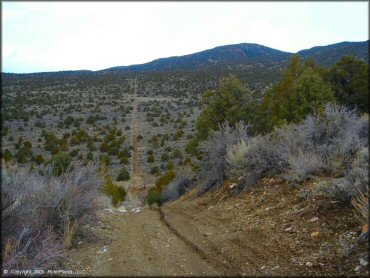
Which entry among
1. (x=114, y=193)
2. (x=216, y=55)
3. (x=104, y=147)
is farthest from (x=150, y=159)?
(x=216, y=55)

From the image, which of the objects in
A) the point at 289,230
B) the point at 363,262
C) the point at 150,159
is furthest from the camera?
the point at 150,159

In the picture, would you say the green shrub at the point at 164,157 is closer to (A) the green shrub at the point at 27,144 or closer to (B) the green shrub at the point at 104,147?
(B) the green shrub at the point at 104,147

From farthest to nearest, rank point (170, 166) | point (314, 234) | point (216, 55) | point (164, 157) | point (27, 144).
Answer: point (216, 55)
point (164, 157)
point (170, 166)
point (27, 144)
point (314, 234)

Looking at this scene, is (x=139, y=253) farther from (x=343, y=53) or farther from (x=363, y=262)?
(x=343, y=53)

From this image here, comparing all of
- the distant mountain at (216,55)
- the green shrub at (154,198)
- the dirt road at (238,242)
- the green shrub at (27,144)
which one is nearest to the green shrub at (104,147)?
the green shrub at (27,144)

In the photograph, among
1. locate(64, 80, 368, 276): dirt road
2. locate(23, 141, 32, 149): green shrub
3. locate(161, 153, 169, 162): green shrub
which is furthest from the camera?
locate(161, 153, 169, 162): green shrub

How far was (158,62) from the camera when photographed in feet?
460

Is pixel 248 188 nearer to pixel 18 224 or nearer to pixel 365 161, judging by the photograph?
pixel 365 161

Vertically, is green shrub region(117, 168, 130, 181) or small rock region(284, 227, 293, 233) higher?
small rock region(284, 227, 293, 233)

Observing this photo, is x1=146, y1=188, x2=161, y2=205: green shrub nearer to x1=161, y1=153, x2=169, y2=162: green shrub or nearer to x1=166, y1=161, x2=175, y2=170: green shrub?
x1=166, y1=161, x2=175, y2=170: green shrub

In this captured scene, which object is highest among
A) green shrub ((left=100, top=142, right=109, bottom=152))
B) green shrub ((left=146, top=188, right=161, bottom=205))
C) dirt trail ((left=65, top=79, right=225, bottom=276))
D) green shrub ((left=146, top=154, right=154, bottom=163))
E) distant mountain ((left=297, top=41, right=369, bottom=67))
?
distant mountain ((left=297, top=41, right=369, bottom=67))

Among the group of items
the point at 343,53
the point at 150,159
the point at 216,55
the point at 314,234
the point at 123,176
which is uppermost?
the point at 216,55

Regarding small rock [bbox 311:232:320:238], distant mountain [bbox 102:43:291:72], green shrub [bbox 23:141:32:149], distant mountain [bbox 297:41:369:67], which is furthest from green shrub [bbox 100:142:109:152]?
distant mountain [bbox 102:43:291:72]

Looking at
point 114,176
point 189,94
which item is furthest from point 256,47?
point 114,176
